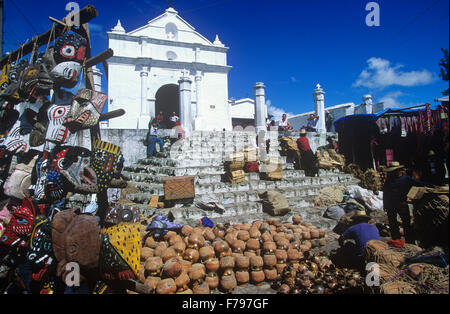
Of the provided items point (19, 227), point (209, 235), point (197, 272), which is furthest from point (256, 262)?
point (19, 227)

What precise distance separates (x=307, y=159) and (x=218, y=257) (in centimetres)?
626

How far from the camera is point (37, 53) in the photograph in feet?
14.0

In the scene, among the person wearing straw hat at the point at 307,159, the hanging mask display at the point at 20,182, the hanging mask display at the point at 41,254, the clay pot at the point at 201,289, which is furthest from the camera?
the person wearing straw hat at the point at 307,159

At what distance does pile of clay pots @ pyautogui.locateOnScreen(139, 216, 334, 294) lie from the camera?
3.29 meters

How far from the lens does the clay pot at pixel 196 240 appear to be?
158 inches

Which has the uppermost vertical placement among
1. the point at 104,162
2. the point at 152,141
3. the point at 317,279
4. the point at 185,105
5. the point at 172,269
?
the point at 185,105

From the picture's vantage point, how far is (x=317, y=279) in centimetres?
357

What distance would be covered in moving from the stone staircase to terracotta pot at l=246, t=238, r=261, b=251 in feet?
4.34

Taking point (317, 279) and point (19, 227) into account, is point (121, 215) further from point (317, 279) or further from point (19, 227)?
point (317, 279)

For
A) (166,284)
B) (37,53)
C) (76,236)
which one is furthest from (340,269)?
(37,53)

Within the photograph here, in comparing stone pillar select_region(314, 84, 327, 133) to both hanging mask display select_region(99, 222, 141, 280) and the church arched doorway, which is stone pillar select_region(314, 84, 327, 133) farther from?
hanging mask display select_region(99, 222, 141, 280)

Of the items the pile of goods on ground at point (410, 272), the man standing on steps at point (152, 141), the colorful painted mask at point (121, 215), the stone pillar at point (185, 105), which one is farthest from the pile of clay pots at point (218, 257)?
the stone pillar at point (185, 105)

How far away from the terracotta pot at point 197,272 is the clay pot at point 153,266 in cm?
49

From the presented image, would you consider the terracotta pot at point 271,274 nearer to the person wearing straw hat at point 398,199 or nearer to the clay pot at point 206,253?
A: the clay pot at point 206,253
